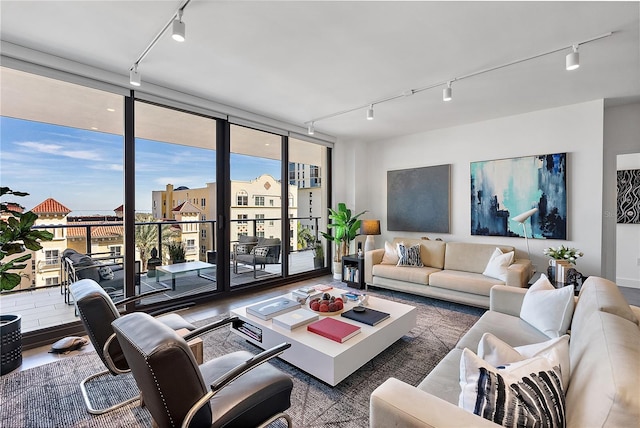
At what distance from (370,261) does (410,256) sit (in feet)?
2.05

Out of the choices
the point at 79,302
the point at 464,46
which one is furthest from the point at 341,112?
the point at 79,302

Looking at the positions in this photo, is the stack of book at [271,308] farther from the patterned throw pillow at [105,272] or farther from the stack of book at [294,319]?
the patterned throw pillow at [105,272]

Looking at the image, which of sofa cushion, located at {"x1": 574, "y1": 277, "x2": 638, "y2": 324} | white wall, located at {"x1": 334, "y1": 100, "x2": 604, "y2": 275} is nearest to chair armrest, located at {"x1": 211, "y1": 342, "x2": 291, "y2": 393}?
sofa cushion, located at {"x1": 574, "y1": 277, "x2": 638, "y2": 324}

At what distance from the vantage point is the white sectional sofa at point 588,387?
82 cm

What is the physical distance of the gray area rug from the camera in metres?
1.80

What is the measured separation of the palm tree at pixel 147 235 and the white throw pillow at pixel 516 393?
3.80 meters

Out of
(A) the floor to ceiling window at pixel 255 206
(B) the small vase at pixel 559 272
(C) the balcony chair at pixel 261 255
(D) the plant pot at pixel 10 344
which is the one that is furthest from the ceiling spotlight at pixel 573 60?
(D) the plant pot at pixel 10 344

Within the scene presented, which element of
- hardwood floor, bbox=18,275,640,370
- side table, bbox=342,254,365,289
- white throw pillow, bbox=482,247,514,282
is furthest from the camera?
side table, bbox=342,254,365,289

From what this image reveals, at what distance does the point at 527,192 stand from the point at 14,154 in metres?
6.18

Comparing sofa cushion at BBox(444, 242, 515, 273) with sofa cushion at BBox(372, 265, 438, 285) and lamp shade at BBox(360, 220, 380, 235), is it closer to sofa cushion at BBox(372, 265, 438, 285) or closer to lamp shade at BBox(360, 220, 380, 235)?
sofa cushion at BBox(372, 265, 438, 285)

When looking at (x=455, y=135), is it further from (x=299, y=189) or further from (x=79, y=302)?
(x=79, y=302)

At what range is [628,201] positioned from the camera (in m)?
4.12

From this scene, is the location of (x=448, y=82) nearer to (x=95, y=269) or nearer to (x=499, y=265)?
(x=499, y=265)

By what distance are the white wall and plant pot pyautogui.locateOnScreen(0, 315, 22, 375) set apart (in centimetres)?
469
